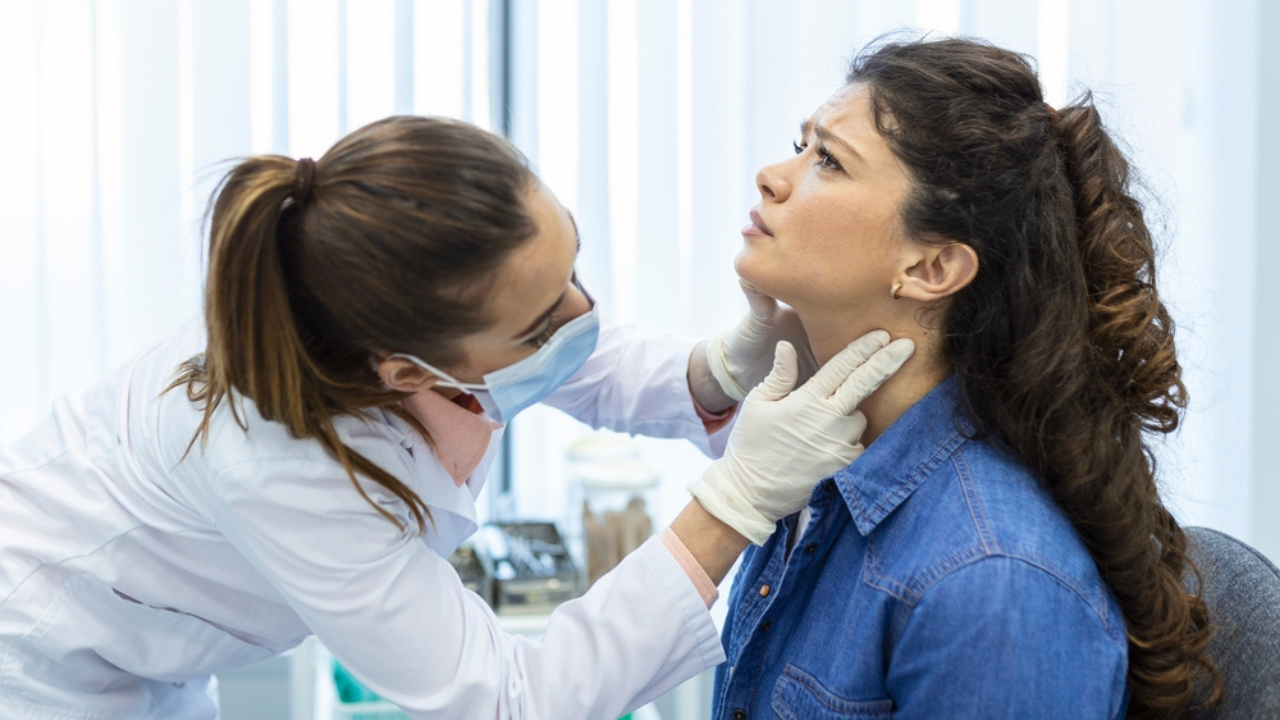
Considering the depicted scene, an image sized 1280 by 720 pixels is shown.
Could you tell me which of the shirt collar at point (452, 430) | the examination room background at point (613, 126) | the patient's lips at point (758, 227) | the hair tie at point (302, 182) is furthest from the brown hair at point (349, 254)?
the examination room background at point (613, 126)

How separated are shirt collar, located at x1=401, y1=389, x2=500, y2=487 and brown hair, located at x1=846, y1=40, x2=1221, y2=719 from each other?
1.78 ft

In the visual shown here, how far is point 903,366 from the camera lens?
1.25 m

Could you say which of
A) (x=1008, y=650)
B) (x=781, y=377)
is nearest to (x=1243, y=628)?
(x=1008, y=650)

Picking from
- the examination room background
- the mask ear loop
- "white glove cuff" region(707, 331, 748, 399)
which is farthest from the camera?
the examination room background

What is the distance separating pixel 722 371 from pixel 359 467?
0.62m

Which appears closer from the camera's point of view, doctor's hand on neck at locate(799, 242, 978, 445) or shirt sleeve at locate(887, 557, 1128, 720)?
shirt sleeve at locate(887, 557, 1128, 720)

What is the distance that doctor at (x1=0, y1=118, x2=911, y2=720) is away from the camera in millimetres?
1013

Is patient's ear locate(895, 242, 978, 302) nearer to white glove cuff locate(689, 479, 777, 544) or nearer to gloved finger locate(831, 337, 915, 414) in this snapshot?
gloved finger locate(831, 337, 915, 414)

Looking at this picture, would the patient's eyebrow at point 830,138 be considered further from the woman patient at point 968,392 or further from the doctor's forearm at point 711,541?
the doctor's forearm at point 711,541

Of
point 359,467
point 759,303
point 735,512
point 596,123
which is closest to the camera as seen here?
point 359,467

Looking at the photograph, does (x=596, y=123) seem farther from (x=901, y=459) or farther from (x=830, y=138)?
(x=901, y=459)

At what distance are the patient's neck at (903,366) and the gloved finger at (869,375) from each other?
40 millimetres

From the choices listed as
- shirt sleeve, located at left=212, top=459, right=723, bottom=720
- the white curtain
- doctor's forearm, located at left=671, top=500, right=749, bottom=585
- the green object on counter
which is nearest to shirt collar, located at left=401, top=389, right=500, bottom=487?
shirt sleeve, located at left=212, top=459, right=723, bottom=720

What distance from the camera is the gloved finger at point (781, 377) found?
1.28 meters
